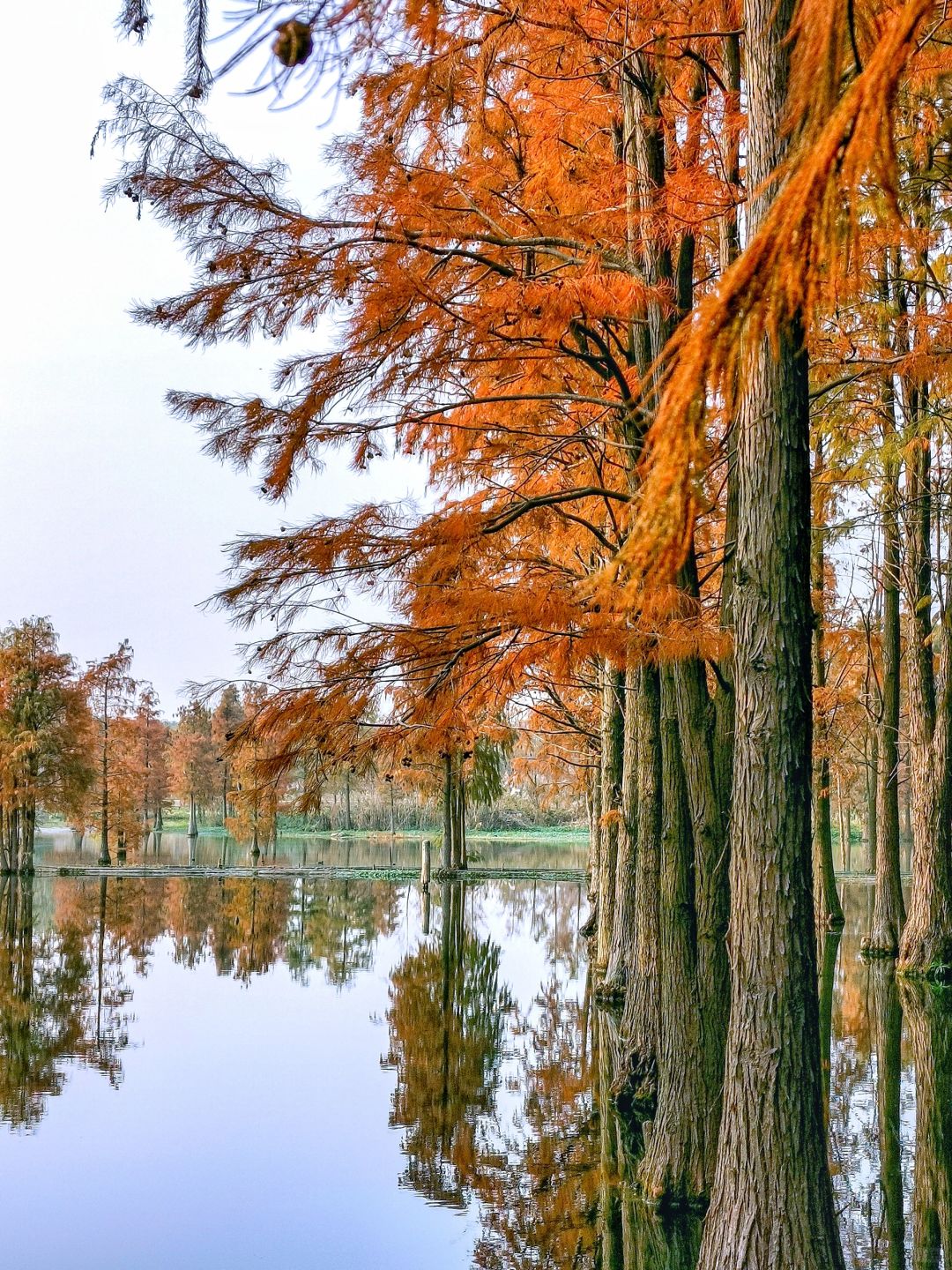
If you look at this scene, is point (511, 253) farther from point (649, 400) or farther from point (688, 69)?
point (688, 69)

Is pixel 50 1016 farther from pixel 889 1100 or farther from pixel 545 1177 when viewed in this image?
pixel 889 1100

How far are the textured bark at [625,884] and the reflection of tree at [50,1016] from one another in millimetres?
5217

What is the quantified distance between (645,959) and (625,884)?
282 centimetres

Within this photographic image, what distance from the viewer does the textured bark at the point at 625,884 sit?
1073 cm

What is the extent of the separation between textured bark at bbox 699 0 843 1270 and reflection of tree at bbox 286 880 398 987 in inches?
461

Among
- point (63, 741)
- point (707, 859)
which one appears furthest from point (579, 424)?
point (63, 741)

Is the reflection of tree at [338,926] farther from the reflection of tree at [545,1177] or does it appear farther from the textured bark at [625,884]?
the reflection of tree at [545,1177]

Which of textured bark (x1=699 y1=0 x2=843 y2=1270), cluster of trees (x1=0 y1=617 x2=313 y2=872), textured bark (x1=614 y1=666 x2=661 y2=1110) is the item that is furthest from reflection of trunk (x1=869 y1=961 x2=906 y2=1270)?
cluster of trees (x1=0 y1=617 x2=313 y2=872)

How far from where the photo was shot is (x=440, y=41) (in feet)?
16.2

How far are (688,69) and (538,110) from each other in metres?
1.29

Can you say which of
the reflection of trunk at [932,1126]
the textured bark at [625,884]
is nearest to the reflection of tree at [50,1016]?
the textured bark at [625,884]

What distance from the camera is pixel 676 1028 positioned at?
6691mm

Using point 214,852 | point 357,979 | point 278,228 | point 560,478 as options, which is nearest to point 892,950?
point 357,979

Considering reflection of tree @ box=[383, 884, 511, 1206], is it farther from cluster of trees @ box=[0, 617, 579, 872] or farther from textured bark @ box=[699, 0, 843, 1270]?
cluster of trees @ box=[0, 617, 579, 872]
